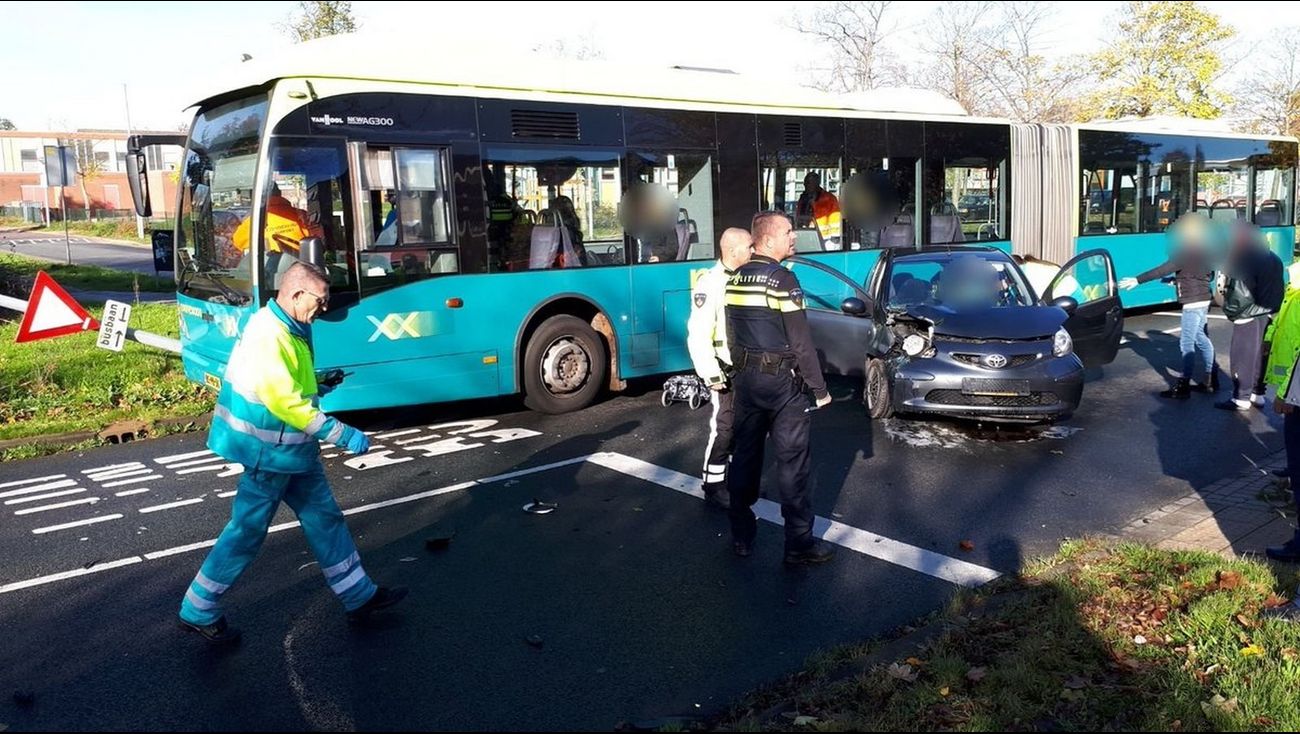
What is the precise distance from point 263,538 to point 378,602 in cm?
64

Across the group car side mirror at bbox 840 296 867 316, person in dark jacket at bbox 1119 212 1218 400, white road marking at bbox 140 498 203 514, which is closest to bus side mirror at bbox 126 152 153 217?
white road marking at bbox 140 498 203 514

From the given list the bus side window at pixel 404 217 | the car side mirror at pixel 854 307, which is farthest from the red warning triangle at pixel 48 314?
the car side mirror at pixel 854 307

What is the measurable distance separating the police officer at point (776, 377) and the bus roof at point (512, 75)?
472 cm

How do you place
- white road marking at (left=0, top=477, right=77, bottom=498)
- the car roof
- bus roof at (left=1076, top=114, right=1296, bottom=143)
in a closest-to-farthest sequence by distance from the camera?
white road marking at (left=0, top=477, right=77, bottom=498), the car roof, bus roof at (left=1076, top=114, right=1296, bottom=143)

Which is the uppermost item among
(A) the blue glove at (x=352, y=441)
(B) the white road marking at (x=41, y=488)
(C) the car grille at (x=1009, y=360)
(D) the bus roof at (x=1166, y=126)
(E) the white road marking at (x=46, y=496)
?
(D) the bus roof at (x=1166, y=126)

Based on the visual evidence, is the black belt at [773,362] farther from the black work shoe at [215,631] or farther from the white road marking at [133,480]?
the white road marking at [133,480]

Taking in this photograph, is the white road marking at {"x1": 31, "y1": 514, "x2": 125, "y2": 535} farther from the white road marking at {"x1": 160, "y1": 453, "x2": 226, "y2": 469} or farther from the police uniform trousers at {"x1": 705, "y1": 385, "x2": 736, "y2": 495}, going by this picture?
the police uniform trousers at {"x1": 705, "y1": 385, "x2": 736, "y2": 495}

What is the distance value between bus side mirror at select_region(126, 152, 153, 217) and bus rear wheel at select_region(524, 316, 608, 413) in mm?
3770

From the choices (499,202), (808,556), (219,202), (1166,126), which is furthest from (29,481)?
(1166,126)

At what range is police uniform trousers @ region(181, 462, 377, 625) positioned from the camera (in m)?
4.66

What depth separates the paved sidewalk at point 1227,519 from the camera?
578 cm

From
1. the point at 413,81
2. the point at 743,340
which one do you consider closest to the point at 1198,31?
the point at 413,81

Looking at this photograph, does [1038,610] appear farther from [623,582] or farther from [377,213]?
[377,213]

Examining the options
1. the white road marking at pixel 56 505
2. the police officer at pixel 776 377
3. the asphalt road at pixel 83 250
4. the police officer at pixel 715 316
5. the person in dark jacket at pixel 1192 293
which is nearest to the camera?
the police officer at pixel 776 377
